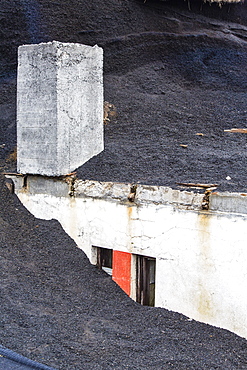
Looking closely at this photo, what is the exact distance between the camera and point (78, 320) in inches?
199

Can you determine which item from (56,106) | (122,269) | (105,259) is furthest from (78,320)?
(56,106)

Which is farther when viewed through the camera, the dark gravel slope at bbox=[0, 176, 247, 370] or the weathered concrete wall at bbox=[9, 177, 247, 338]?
the weathered concrete wall at bbox=[9, 177, 247, 338]

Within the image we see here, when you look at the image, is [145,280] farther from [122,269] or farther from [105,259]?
[105,259]

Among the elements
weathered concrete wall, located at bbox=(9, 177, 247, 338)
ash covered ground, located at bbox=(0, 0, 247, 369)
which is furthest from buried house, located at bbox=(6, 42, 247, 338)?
ash covered ground, located at bbox=(0, 0, 247, 369)

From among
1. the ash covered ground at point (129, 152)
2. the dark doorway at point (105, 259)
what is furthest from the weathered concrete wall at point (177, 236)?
the ash covered ground at point (129, 152)

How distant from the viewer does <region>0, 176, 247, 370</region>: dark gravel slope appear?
4.31 m

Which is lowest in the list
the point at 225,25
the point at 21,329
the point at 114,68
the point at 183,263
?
the point at 21,329

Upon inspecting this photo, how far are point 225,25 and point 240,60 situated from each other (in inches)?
78.3

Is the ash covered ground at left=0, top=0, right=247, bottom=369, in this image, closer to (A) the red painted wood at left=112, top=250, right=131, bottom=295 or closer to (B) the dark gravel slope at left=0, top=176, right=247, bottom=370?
(B) the dark gravel slope at left=0, top=176, right=247, bottom=370

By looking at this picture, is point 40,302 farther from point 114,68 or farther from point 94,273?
point 114,68

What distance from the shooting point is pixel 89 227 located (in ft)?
Result: 21.5

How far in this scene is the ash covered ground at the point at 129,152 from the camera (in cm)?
464

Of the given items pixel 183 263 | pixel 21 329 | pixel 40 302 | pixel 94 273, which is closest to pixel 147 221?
pixel 183 263

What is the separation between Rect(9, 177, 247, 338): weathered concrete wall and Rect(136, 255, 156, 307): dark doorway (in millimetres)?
133
